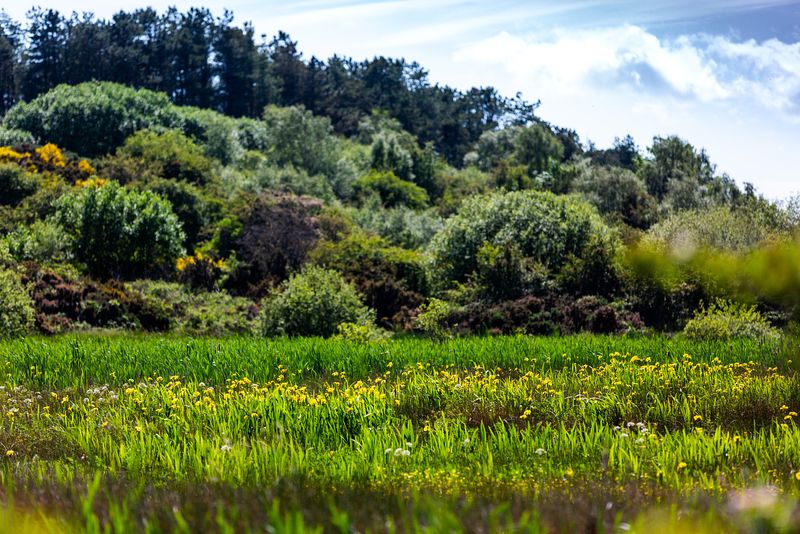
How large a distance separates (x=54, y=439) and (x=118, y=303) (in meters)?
12.8

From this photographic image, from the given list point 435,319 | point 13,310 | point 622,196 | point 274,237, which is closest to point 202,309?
point 13,310

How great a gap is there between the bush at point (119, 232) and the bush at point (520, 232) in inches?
365

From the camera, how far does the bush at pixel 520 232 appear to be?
22.5 meters

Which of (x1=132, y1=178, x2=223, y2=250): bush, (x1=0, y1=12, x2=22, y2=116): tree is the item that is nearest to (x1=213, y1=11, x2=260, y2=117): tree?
(x1=0, y1=12, x2=22, y2=116): tree

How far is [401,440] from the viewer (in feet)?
23.9

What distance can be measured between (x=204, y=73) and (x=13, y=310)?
7247cm

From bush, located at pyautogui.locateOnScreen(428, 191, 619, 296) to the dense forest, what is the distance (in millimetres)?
61

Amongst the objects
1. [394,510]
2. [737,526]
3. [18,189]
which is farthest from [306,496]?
[18,189]

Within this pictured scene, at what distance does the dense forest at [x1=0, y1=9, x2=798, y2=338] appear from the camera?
19.1 metres

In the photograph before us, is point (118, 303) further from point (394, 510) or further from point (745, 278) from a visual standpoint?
point (394, 510)

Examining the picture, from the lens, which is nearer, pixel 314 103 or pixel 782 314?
pixel 782 314

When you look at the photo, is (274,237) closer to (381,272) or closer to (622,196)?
(381,272)

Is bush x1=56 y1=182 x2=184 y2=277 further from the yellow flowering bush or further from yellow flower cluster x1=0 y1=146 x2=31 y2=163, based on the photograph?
yellow flower cluster x1=0 y1=146 x2=31 y2=163

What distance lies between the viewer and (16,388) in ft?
33.0
